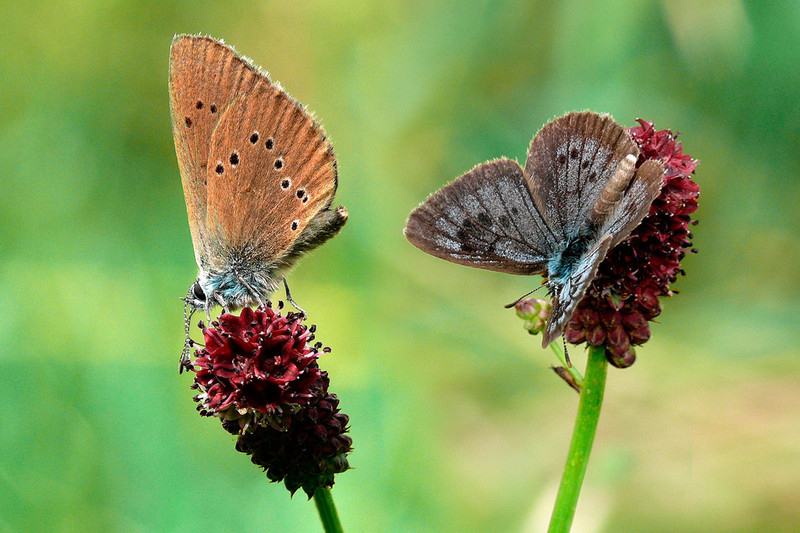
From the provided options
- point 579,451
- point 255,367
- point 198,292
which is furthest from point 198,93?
point 579,451

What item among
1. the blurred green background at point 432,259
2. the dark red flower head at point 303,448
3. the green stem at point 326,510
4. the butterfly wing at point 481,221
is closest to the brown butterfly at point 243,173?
the butterfly wing at point 481,221

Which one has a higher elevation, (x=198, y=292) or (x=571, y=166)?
(x=571, y=166)

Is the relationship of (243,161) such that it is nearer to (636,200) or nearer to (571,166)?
(571,166)

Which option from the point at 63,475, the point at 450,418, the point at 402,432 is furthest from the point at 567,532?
the point at 450,418

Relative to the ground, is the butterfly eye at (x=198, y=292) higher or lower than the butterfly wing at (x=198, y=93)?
lower

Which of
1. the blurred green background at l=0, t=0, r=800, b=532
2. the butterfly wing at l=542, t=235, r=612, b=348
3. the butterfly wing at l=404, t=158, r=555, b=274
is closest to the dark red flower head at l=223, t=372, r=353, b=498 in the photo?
the butterfly wing at l=404, t=158, r=555, b=274

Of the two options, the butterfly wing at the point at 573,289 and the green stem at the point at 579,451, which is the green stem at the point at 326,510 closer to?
the green stem at the point at 579,451
